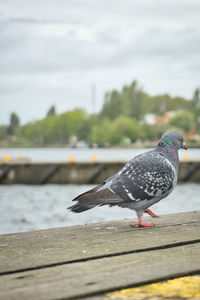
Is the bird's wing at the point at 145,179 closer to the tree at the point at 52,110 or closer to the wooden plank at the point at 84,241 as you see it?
the wooden plank at the point at 84,241

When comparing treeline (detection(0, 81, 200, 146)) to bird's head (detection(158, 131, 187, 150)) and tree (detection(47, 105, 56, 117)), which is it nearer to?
tree (detection(47, 105, 56, 117))

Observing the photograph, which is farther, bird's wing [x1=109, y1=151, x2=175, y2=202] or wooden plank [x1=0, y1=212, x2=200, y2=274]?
bird's wing [x1=109, y1=151, x2=175, y2=202]

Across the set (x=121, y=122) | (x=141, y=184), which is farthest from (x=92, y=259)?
(x=121, y=122)

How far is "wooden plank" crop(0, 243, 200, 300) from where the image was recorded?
2.02m

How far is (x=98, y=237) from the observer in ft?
10.7

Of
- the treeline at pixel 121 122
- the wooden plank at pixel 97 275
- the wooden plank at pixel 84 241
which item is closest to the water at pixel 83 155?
the treeline at pixel 121 122

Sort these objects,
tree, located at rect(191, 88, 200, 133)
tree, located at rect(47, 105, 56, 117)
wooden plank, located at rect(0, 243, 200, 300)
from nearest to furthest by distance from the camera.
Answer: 1. wooden plank, located at rect(0, 243, 200, 300)
2. tree, located at rect(191, 88, 200, 133)
3. tree, located at rect(47, 105, 56, 117)

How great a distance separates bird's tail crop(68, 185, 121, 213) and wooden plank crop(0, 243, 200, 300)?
814 millimetres

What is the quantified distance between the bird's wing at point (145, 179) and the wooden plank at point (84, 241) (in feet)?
0.95

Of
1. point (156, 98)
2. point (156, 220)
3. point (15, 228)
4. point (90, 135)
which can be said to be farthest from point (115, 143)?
point (156, 220)

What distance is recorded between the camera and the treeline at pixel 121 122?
121938 millimetres

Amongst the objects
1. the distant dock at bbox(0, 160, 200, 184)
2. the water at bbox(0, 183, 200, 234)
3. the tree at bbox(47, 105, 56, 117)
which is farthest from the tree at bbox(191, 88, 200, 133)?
the water at bbox(0, 183, 200, 234)

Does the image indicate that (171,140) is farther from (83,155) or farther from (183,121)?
(183,121)

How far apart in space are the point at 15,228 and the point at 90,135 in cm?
12503
